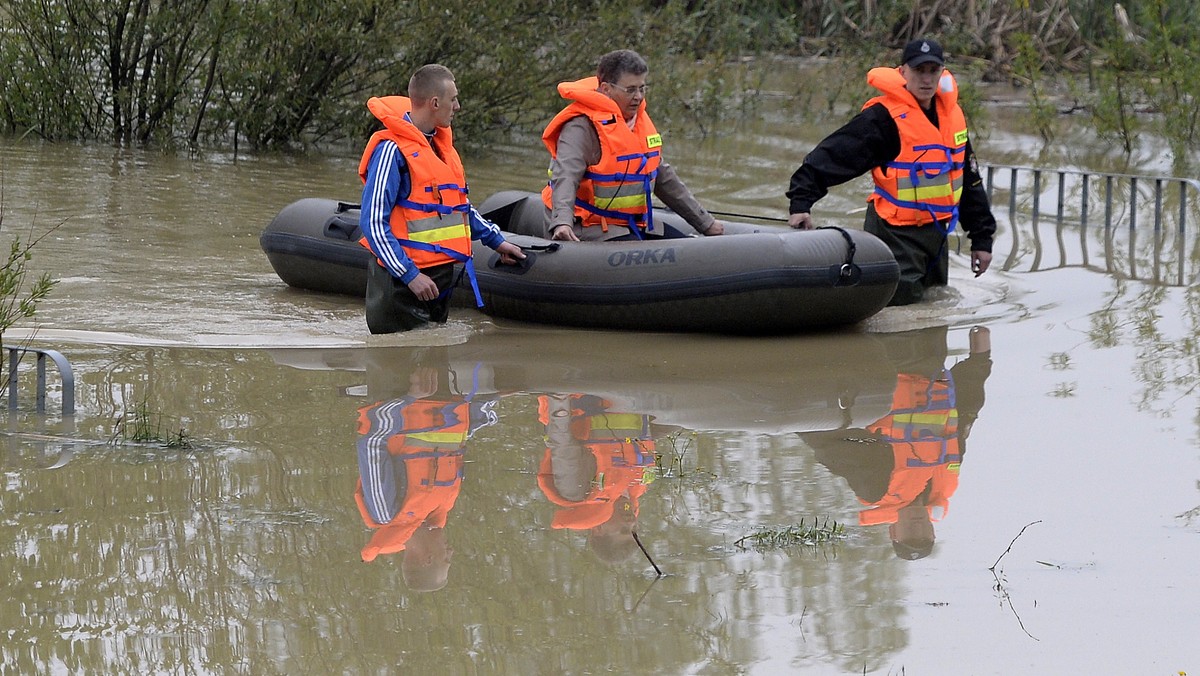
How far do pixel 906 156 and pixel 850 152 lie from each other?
253 millimetres

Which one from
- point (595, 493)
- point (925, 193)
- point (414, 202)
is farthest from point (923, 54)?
point (595, 493)

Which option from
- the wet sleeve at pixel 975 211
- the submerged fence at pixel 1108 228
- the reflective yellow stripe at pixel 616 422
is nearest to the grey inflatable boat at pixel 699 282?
the wet sleeve at pixel 975 211

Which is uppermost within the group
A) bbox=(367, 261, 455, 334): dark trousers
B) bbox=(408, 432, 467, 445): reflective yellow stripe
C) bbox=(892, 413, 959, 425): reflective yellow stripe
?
bbox=(367, 261, 455, 334): dark trousers

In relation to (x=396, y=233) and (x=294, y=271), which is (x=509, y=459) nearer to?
(x=396, y=233)

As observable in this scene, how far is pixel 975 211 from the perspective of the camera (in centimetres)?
696

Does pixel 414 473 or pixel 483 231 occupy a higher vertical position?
pixel 483 231

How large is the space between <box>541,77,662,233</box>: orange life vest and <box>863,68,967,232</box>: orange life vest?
1049mm

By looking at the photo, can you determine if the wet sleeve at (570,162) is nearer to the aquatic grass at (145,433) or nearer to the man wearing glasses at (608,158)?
the man wearing glasses at (608,158)

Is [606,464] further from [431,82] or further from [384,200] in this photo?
[431,82]

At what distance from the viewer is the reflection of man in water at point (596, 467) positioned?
383 centimetres

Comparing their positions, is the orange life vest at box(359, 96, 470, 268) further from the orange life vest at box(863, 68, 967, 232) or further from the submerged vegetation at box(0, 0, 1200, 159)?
the submerged vegetation at box(0, 0, 1200, 159)

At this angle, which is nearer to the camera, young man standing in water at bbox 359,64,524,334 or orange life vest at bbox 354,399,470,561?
orange life vest at bbox 354,399,470,561

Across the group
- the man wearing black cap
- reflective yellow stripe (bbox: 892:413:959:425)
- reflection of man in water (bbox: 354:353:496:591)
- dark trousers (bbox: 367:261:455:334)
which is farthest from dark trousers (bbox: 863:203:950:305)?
reflection of man in water (bbox: 354:353:496:591)

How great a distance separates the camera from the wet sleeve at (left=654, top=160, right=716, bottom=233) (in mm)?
6742
